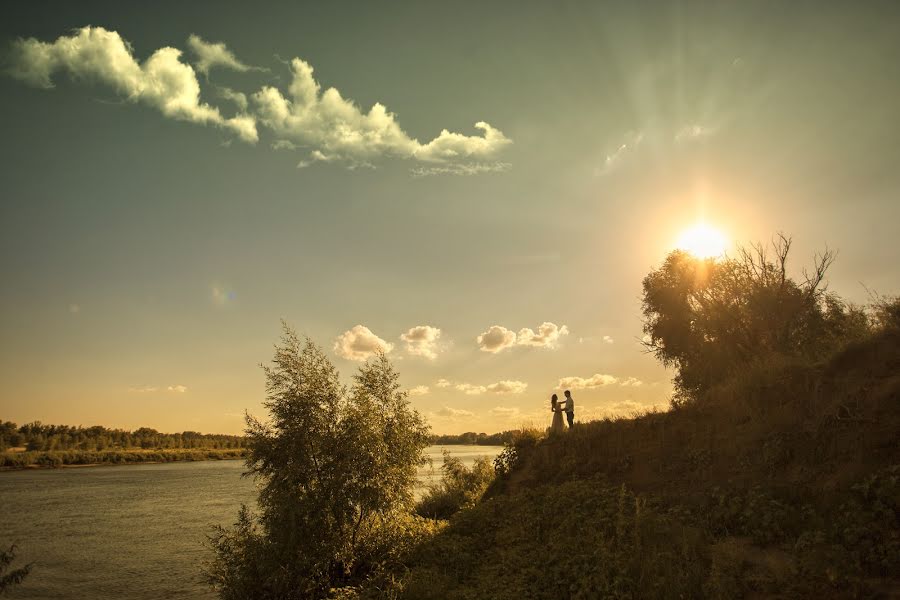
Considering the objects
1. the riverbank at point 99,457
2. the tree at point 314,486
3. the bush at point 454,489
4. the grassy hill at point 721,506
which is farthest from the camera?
the riverbank at point 99,457

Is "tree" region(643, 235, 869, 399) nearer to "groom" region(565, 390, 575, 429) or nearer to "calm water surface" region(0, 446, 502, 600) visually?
"groom" region(565, 390, 575, 429)

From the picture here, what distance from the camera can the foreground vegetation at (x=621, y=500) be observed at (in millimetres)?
11289

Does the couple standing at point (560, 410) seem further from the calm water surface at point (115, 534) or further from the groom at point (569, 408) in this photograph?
the calm water surface at point (115, 534)

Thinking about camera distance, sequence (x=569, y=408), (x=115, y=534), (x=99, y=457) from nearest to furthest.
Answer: (x=569, y=408), (x=115, y=534), (x=99, y=457)

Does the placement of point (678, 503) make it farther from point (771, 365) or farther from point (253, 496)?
point (253, 496)

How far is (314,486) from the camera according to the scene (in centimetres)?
1964

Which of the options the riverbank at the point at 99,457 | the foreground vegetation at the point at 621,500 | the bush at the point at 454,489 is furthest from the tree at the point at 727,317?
the riverbank at the point at 99,457

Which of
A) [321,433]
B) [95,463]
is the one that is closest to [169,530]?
[321,433]

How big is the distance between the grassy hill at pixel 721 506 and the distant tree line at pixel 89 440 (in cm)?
10759

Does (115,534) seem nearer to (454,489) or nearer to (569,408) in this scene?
(454,489)

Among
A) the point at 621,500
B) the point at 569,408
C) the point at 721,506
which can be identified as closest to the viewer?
the point at 721,506

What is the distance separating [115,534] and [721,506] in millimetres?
43687

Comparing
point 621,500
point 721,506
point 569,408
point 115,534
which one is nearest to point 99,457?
point 115,534

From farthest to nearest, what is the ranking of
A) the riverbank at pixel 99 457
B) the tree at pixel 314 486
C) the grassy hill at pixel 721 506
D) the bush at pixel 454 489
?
→ the riverbank at pixel 99 457, the bush at pixel 454 489, the tree at pixel 314 486, the grassy hill at pixel 721 506
